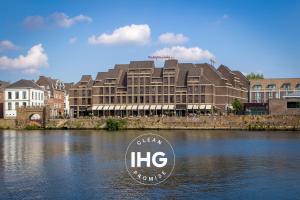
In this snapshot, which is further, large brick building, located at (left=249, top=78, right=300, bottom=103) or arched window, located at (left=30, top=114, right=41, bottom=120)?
large brick building, located at (left=249, top=78, right=300, bottom=103)

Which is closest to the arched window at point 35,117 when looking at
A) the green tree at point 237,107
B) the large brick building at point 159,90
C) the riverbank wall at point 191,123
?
the riverbank wall at point 191,123

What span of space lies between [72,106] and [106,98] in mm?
13825

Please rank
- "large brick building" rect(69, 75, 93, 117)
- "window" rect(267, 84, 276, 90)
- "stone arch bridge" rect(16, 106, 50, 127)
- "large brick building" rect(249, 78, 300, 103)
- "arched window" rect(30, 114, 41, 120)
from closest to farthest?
"stone arch bridge" rect(16, 106, 50, 127) < "arched window" rect(30, 114, 41, 120) < "large brick building" rect(69, 75, 93, 117) < "large brick building" rect(249, 78, 300, 103) < "window" rect(267, 84, 276, 90)

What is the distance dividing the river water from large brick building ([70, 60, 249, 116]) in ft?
256

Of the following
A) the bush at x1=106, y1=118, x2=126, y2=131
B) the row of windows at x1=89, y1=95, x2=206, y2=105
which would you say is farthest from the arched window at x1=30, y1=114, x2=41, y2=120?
the bush at x1=106, y1=118, x2=126, y2=131

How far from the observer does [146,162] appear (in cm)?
5281

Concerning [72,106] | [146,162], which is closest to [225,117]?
[72,106]

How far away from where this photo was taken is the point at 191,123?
126375 mm

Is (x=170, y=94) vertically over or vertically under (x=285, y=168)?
over

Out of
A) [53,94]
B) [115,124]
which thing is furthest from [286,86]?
[53,94]

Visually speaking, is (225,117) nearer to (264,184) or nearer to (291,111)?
(291,111)

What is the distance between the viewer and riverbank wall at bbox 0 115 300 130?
11975 centimetres

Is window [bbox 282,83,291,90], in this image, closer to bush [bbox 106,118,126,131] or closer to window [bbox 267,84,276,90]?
window [bbox 267,84,276,90]

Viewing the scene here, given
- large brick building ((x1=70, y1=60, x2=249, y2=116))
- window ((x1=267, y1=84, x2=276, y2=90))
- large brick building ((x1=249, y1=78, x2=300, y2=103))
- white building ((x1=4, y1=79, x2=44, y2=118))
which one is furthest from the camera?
window ((x1=267, y1=84, x2=276, y2=90))
